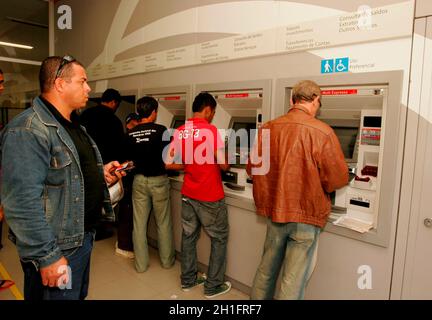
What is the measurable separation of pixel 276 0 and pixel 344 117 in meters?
1.00

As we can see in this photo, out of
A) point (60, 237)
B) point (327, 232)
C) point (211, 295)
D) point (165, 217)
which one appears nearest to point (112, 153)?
point (165, 217)

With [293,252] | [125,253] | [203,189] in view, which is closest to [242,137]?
[203,189]

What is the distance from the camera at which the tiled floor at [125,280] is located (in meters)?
2.62

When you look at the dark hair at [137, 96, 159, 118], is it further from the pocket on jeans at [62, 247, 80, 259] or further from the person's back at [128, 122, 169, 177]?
the pocket on jeans at [62, 247, 80, 259]

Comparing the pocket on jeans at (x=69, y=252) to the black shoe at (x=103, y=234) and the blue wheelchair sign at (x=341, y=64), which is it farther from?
the black shoe at (x=103, y=234)

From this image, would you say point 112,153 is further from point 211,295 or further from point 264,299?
point 264,299

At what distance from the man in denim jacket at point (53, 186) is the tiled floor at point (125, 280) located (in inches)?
42.4

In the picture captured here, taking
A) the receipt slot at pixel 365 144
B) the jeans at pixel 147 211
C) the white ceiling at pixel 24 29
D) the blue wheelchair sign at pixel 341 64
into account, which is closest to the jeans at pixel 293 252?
the receipt slot at pixel 365 144

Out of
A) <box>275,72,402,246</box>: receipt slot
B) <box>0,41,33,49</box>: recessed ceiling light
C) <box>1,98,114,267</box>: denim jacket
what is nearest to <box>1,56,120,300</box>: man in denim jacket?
<box>1,98,114,267</box>: denim jacket

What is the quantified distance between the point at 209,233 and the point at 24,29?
522 centimetres

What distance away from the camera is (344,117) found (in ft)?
7.18

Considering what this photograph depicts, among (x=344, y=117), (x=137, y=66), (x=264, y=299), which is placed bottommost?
(x=264, y=299)

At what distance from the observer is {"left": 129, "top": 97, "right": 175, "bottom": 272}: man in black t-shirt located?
112 inches

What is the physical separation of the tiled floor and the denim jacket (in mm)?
1421
